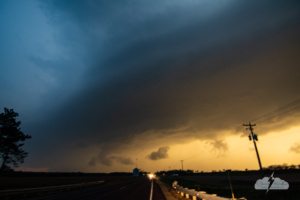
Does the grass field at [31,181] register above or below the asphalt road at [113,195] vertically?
above

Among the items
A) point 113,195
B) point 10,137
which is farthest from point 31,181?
point 113,195

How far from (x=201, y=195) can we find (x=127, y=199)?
6299 millimetres

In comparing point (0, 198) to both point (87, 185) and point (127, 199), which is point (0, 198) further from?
point (87, 185)

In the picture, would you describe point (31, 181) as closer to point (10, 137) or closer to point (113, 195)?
point (10, 137)

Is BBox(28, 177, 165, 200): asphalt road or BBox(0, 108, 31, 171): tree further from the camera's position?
BBox(0, 108, 31, 171): tree

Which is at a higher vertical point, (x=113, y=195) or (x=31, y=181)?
(x=31, y=181)

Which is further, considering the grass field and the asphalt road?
the grass field

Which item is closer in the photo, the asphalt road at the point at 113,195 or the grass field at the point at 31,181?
the asphalt road at the point at 113,195

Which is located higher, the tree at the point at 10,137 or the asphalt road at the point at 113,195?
the tree at the point at 10,137

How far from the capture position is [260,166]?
35.3 m

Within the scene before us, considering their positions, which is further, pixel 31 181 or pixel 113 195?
pixel 31 181

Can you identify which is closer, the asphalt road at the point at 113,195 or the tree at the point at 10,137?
the asphalt road at the point at 113,195

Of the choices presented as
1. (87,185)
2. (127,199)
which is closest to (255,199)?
(127,199)

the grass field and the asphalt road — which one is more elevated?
the grass field
